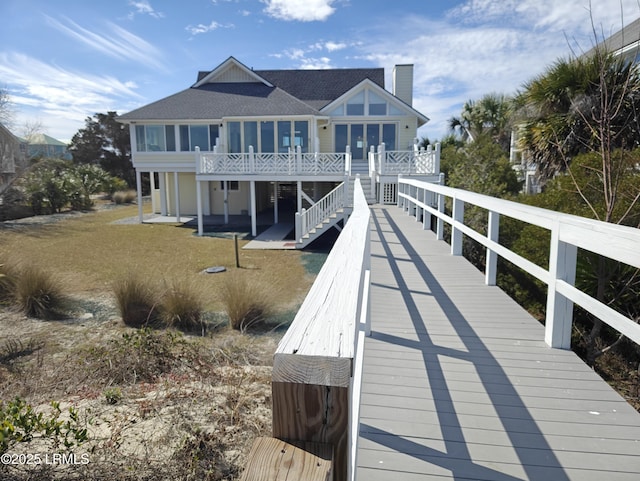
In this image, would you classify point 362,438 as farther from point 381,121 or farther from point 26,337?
point 381,121

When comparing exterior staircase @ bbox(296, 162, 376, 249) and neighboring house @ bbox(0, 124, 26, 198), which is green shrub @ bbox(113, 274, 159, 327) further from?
neighboring house @ bbox(0, 124, 26, 198)

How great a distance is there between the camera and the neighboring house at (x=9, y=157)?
113ft

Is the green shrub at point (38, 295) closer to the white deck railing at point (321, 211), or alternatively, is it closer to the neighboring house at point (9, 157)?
the white deck railing at point (321, 211)

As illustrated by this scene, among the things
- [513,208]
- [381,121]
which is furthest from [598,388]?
[381,121]

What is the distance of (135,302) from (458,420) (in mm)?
7910

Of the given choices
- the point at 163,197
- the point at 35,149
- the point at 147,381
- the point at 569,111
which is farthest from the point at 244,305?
the point at 35,149

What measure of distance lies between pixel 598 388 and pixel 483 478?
139 centimetres

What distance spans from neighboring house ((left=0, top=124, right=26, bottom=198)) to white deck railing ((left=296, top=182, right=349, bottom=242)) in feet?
91.9

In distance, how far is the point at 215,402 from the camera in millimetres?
5008

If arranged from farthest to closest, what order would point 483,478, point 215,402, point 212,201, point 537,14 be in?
point 212,201
point 537,14
point 215,402
point 483,478

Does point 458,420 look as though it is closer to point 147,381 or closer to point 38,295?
point 147,381

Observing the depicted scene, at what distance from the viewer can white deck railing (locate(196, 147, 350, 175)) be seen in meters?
19.9

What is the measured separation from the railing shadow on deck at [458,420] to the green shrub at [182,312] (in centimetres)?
544

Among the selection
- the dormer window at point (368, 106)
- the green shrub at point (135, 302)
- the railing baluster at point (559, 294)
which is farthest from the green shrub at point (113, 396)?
the dormer window at point (368, 106)
